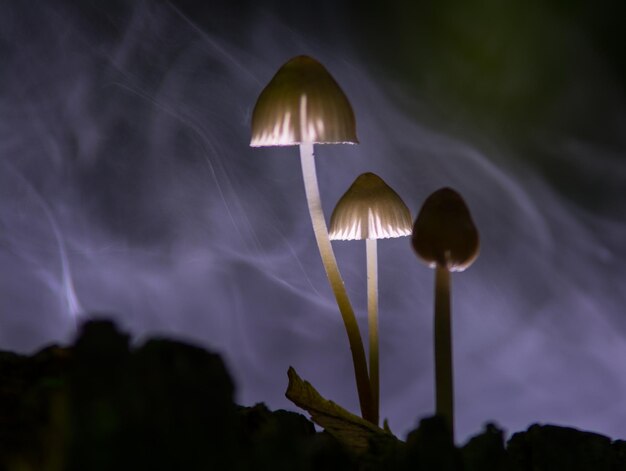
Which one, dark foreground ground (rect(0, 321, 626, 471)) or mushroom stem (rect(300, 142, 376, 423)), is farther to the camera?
mushroom stem (rect(300, 142, 376, 423))

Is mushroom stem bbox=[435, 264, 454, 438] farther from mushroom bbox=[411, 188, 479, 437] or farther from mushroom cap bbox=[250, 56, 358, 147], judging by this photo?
mushroom cap bbox=[250, 56, 358, 147]

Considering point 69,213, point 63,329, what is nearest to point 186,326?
point 63,329

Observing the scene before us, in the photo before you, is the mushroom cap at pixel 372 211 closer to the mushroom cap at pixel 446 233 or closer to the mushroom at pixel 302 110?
the mushroom at pixel 302 110

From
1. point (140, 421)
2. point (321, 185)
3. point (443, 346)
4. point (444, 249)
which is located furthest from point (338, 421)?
point (321, 185)

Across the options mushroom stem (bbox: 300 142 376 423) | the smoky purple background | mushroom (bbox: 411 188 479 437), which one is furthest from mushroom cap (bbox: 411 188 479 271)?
the smoky purple background

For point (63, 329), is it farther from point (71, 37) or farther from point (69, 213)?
point (71, 37)

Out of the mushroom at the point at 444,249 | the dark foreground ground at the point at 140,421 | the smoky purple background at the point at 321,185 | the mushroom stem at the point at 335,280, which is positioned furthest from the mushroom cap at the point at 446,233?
the smoky purple background at the point at 321,185

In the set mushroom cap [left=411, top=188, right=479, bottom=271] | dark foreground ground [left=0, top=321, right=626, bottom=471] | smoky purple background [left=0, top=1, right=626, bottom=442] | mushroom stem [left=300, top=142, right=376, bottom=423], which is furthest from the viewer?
smoky purple background [left=0, top=1, right=626, bottom=442]
